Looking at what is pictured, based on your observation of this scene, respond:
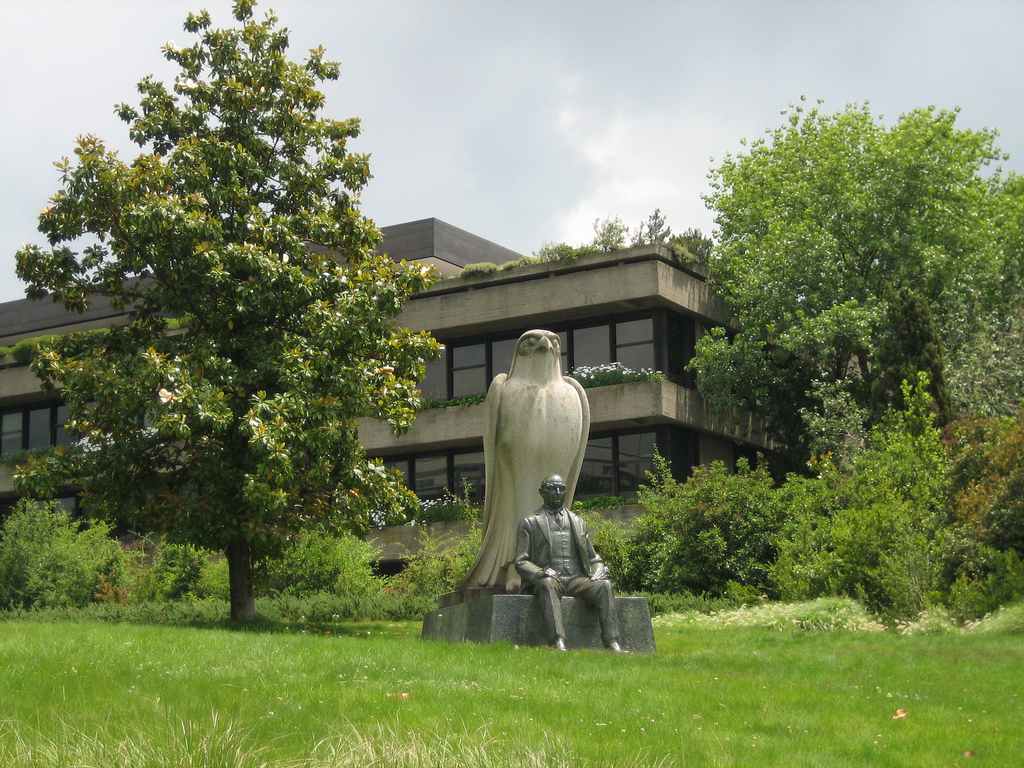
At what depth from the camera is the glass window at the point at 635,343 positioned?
37000 mm

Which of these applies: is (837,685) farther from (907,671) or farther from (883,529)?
(883,529)

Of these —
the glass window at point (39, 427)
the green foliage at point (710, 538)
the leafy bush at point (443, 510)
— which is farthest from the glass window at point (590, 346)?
the glass window at point (39, 427)

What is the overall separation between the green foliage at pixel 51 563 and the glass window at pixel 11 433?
14249 mm

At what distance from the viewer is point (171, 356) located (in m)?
21.2

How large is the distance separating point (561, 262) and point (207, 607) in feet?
51.0

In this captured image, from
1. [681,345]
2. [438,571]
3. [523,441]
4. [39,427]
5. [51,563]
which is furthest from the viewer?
[39,427]

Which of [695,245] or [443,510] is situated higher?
[695,245]

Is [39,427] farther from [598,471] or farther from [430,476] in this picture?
[598,471]

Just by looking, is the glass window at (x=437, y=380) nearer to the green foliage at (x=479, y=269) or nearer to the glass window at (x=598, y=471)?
the green foliage at (x=479, y=269)

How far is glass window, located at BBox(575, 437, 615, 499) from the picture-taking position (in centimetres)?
3681

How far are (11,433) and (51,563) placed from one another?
16.4 m

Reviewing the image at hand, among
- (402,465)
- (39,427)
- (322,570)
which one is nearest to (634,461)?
(402,465)

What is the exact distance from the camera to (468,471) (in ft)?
129

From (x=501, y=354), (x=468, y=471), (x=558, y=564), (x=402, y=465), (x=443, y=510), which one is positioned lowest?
(x=558, y=564)
